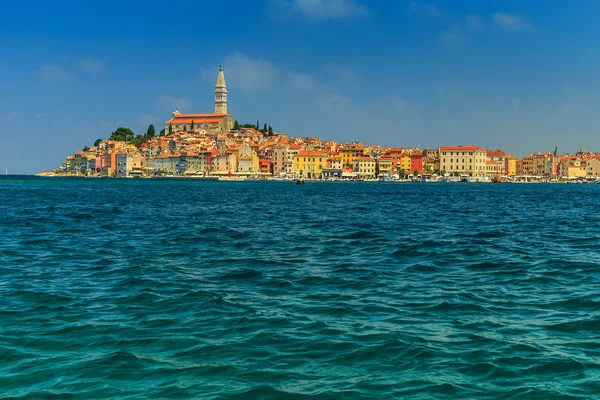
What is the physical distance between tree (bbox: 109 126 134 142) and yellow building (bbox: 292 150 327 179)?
216 ft

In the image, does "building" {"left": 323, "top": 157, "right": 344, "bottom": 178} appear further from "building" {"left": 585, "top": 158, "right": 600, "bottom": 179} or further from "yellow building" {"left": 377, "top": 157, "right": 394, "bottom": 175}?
"building" {"left": 585, "top": 158, "right": 600, "bottom": 179}

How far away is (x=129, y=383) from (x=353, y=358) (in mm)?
2061

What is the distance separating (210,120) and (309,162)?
54312 mm

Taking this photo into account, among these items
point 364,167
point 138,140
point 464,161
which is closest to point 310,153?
point 364,167

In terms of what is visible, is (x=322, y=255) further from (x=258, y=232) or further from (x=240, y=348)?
(x=240, y=348)

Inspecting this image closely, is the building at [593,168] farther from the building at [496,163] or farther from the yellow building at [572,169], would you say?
the building at [496,163]

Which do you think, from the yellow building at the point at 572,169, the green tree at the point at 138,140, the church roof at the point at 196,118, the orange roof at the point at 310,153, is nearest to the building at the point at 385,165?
the orange roof at the point at 310,153

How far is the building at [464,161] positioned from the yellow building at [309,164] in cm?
2930

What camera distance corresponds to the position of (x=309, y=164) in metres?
134

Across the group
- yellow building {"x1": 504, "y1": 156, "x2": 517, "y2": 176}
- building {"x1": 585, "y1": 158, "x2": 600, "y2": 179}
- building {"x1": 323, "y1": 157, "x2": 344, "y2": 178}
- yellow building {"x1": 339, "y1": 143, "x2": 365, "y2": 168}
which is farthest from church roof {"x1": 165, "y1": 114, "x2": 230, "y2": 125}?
building {"x1": 585, "y1": 158, "x2": 600, "y2": 179}

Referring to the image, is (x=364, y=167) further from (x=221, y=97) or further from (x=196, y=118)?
(x=221, y=97)

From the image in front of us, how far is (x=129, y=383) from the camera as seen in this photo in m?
5.00

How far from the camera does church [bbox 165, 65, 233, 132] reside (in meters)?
175

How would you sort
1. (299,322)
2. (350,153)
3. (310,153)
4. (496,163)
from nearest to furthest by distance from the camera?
1. (299,322)
2. (310,153)
3. (350,153)
4. (496,163)
